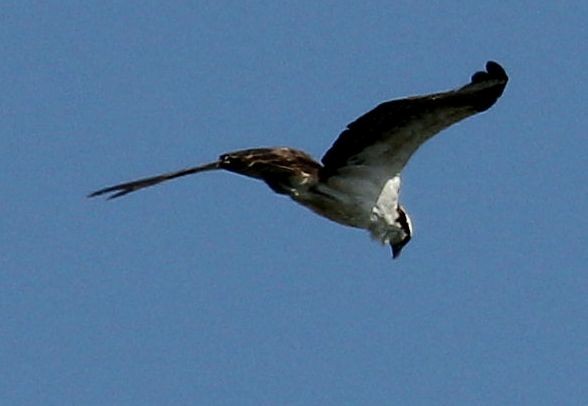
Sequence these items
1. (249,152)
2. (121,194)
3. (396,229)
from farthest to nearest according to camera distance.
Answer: (396,229)
(249,152)
(121,194)

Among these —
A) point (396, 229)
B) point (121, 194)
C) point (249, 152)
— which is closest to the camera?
point (121, 194)

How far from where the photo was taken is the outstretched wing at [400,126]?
15320mm

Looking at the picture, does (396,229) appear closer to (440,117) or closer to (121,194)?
(440,117)

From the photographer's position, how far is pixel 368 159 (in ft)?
52.4

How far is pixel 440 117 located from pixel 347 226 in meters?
1.25

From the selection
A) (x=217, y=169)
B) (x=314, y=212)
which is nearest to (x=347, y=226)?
(x=314, y=212)

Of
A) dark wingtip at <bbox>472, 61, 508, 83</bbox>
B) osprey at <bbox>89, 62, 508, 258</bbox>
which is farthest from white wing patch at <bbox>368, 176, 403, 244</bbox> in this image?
dark wingtip at <bbox>472, 61, 508, 83</bbox>

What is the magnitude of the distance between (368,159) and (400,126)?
50 centimetres

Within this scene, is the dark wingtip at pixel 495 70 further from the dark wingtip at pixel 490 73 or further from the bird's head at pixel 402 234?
the bird's head at pixel 402 234

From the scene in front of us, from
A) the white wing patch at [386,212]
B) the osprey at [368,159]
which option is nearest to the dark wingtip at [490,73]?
the osprey at [368,159]

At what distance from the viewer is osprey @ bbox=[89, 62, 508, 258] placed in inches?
603

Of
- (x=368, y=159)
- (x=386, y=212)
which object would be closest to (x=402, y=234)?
(x=386, y=212)

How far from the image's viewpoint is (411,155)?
632 inches

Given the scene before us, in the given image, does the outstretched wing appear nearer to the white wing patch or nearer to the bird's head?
the white wing patch
